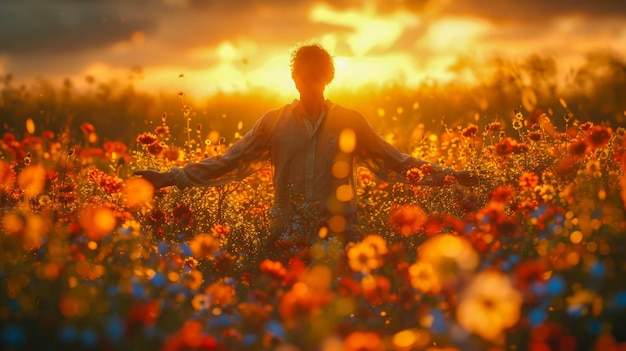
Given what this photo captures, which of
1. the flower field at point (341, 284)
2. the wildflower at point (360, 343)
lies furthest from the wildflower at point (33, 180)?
the wildflower at point (360, 343)

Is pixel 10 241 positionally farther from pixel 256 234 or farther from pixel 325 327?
pixel 325 327

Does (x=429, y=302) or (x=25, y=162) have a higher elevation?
(x=25, y=162)

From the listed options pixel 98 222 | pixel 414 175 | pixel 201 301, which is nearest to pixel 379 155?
pixel 414 175

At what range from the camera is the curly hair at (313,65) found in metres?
5.06

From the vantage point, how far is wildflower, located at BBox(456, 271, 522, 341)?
2814mm

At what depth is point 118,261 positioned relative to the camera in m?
3.72

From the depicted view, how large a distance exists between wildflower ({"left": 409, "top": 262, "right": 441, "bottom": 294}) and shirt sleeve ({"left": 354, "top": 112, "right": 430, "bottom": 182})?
1.84m

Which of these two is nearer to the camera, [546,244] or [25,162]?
[546,244]

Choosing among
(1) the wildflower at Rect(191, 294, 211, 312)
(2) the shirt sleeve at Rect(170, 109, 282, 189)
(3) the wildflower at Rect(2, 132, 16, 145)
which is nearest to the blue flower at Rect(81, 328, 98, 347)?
(1) the wildflower at Rect(191, 294, 211, 312)

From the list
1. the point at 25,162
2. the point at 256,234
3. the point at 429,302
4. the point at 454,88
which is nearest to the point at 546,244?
the point at 429,302

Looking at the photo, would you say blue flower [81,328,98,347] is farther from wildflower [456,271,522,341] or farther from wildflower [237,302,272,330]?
wildflower [456,271,522,341]

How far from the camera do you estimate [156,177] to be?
16.0 feet

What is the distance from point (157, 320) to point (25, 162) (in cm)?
359

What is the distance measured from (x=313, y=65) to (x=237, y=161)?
2.66 feet
